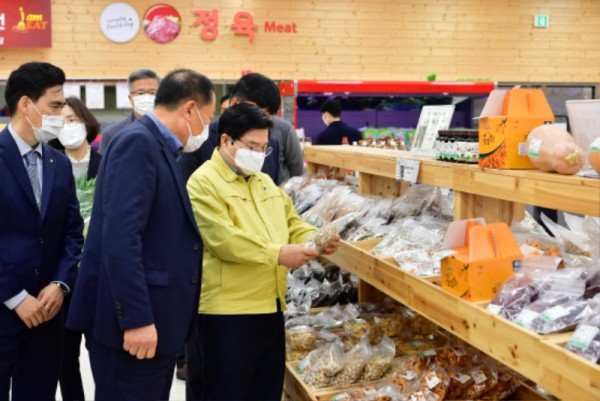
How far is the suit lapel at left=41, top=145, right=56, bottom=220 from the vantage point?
→ 8.76 feet

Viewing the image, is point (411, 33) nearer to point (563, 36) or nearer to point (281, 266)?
point (563, 36)

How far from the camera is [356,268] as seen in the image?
2910mm

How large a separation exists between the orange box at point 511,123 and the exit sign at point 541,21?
994 cm

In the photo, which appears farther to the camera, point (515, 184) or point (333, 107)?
point (333, 107)

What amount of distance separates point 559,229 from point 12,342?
222 centimetres

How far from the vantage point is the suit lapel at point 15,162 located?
2.55 m

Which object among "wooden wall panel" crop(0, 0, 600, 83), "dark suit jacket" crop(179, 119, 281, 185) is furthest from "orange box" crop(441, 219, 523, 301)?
"wooden wall panel" crop(0, 0, 600, 83)

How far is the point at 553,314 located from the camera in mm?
1713

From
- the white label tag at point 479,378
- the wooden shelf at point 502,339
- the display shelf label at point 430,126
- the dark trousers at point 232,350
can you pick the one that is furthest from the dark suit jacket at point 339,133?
the white label tag at point 479,378

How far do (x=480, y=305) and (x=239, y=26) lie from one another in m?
8.64

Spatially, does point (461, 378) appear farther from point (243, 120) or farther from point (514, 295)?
point (243, 120)

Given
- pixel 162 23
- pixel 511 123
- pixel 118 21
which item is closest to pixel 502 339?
pixel 511 123

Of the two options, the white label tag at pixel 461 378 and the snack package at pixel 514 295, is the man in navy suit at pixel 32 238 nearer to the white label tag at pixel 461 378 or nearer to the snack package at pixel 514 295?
the white label tag at pixel 461 378

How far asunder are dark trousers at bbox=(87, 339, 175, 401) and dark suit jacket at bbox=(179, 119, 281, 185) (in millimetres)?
1283
